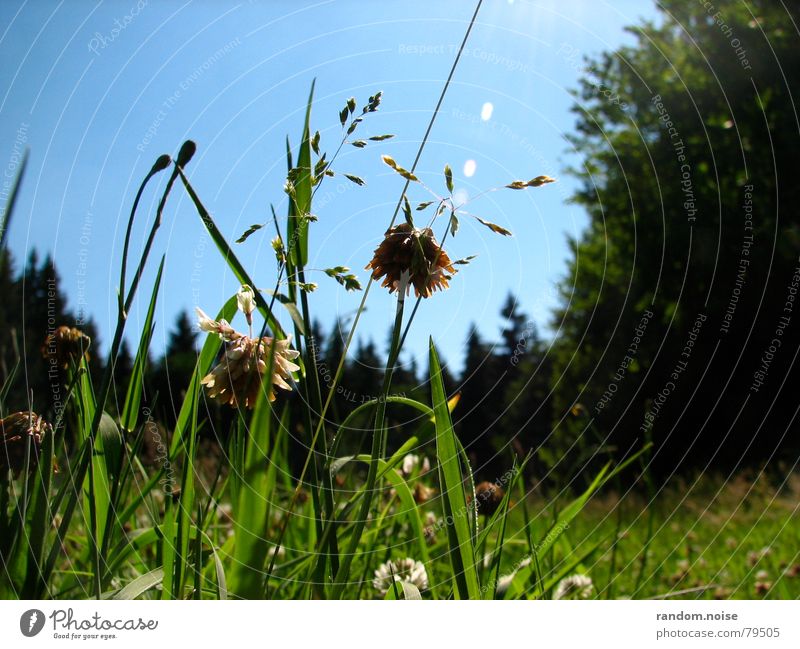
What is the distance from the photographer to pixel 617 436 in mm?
10336

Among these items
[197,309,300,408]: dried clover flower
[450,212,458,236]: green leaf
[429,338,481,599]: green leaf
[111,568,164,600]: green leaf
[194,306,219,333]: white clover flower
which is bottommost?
[111,568,164,600]: green leaf

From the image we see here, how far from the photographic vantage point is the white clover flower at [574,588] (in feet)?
4.50

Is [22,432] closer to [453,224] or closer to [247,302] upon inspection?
[247,302]

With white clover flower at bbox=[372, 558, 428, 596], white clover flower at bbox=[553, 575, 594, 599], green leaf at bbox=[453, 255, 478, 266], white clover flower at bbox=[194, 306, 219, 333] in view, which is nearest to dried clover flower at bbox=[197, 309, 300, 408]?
white clover flower at bbox=[194, 306, 219, 333]

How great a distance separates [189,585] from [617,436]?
10.1 metres

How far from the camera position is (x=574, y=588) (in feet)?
4.89

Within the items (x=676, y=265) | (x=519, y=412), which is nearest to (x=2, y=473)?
(x=676, y=265)

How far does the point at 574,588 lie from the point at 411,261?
1.00 m

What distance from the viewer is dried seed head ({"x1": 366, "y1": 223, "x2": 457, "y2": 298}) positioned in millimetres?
853
